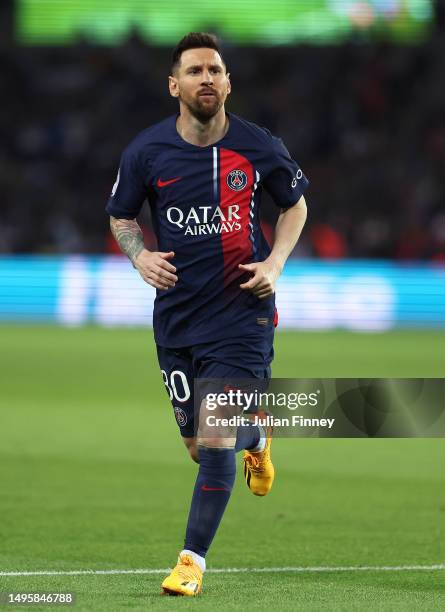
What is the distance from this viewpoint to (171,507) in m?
8.69

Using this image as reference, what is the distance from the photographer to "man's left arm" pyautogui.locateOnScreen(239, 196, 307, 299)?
6082 millimetres

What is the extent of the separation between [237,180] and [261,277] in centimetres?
49

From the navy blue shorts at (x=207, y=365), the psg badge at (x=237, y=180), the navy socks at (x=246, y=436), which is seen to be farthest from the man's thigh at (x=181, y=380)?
the psg badge at (x=237, y=180)

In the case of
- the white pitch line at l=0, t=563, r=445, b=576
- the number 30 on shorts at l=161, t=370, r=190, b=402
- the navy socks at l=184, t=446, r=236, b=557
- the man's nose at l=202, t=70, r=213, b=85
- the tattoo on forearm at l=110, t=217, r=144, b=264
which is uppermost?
the man's nose at l=202, t=70, r=213, b=85

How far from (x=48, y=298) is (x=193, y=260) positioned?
1710cm

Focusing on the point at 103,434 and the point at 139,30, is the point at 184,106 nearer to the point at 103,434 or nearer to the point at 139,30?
the point at 103,434

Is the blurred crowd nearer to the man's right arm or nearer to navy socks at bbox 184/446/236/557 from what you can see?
the man's right arm

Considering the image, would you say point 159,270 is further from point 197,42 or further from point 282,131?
point 282,131

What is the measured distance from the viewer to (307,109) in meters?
28.2

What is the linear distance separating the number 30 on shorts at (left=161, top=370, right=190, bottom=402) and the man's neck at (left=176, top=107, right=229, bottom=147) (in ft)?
3.44

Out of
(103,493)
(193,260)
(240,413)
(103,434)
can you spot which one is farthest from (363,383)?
(103,434)

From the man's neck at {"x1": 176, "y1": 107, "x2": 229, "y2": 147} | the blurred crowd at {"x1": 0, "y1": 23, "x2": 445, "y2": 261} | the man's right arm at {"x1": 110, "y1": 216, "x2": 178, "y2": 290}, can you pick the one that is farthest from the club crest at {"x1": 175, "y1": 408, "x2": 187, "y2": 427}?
the blurred crowd at {"x1": 0, "y1": 23, "x2": 445, "y2": 261}

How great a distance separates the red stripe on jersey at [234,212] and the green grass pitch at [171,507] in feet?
4.71

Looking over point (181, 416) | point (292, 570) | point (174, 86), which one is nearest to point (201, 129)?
point (174, 86)
